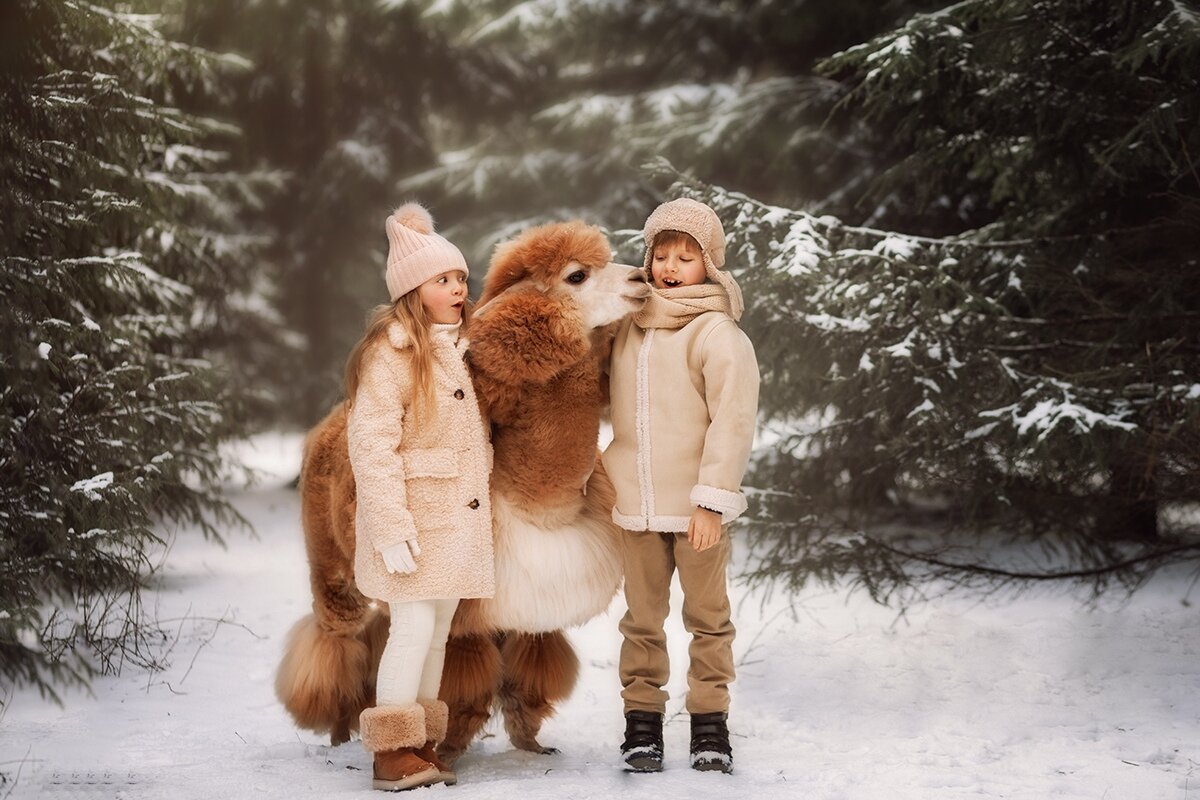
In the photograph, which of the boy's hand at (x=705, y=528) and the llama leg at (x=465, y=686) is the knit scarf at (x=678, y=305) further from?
the llama leg at (x=465, y=686)

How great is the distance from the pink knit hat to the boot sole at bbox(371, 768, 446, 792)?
5.45 ft

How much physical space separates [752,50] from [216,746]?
27.7 ft

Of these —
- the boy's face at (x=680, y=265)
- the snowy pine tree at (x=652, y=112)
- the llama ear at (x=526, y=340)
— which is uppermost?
the snowy pine tree at (x=652, y=112)

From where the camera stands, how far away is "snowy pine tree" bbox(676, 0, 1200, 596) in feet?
17.0

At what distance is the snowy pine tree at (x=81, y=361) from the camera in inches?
168

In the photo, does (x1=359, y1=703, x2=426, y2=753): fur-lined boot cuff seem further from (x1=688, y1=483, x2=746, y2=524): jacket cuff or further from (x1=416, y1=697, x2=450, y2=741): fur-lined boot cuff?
(x1=688, y1=483, x2=746, y2=524): jacket cuff

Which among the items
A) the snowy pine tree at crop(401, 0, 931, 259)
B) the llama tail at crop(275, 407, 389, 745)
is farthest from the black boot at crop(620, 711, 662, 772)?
the snowy pine tree at crop(401, 0, 931, 259)

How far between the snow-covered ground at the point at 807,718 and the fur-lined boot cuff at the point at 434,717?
0.19 metres

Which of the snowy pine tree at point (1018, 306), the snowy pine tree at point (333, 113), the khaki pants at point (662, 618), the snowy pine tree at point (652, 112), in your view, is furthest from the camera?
the snowy pine tree at point (333, 113)

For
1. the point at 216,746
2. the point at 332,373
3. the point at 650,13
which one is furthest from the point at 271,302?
the point at 216,746

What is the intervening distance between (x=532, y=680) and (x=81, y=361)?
3.24 meters

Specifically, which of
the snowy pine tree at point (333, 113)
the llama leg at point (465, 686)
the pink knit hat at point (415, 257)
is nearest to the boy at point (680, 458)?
the llama leg at point (465, 686)

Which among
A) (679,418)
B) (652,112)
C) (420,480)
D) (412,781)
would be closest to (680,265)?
(679,418)

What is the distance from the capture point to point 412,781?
3441 mm
